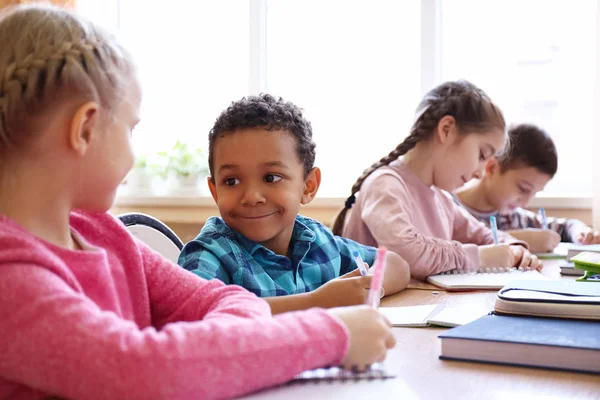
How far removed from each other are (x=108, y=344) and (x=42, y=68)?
0.29 metres

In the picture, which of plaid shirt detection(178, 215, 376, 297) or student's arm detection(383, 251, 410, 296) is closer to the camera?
plaid shirt detection(178, 215, 376, 297)

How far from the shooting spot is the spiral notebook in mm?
723

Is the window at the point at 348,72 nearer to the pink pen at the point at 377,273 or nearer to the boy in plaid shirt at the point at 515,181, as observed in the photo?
the boy in plaid shirt at the point at 515,181

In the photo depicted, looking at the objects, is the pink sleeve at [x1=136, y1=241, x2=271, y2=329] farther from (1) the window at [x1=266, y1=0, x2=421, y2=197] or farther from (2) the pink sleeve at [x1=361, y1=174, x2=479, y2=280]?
(1) the window at [x1=266, y1=0, x2=421, y2=197]

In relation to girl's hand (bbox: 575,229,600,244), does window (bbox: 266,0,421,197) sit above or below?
above

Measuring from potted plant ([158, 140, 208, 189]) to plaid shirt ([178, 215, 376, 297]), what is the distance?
7.23 ft

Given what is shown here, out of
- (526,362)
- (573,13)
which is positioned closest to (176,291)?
(526,362)

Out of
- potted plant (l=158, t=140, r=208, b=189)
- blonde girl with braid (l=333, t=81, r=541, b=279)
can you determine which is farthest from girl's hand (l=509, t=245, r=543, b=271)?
potted plant (l=158, t=140, r=208, b=189)

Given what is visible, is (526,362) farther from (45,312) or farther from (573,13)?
(573,13)

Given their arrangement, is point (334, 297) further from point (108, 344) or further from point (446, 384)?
point (108, 344)

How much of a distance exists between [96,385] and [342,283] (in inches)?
23.7

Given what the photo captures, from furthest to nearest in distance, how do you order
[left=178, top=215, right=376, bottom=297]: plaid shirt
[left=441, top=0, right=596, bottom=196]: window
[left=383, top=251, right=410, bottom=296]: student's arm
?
[left=441, top=0, right=596, bottom=196]: window → [left=383, top=251, right=410, bottom=296]: student's arm → [left=178, top=215, right=376, bottom=297]: plaid shirt

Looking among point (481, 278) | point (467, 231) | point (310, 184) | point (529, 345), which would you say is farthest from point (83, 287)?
point (467, 231)

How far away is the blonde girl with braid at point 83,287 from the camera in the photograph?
604mm
